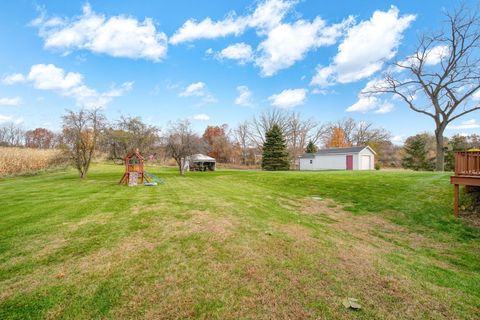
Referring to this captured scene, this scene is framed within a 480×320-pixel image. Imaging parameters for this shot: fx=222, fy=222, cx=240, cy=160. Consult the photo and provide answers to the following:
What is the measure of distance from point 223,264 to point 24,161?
24732 mm

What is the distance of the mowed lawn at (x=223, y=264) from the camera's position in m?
2.55

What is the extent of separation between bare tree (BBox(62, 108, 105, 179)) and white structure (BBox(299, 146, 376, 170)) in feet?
86.7

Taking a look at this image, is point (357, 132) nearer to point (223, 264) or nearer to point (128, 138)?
point (128, 138)

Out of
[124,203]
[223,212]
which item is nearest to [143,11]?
[124,203]

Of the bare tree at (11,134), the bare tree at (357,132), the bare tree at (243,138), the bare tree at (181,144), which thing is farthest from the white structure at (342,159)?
the bare tree at (11,134)

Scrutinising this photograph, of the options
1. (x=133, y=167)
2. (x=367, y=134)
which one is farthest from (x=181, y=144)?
(x=367, y=134)

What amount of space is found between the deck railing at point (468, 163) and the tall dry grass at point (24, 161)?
21992 millimetres

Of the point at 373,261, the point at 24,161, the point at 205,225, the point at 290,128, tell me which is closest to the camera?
the point at 373,261

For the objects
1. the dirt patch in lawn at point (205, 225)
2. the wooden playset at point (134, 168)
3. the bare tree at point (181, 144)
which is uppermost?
the bare tree at point (181, 144)

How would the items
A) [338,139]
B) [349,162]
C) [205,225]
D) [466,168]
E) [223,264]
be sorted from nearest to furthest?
[223,264]
[205,225]
[466,168]
[349,162]
[338,139]

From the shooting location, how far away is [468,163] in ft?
24.4

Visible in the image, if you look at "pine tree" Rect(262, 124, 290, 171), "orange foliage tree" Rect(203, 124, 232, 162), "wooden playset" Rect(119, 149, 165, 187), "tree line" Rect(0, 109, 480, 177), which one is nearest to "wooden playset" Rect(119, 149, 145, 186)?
"wooden playset" Rect(119, 149, 165, 187)

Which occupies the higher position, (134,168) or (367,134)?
(367,134)

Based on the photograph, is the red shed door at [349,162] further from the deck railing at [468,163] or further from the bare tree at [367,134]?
the deck railing at [468,163]
